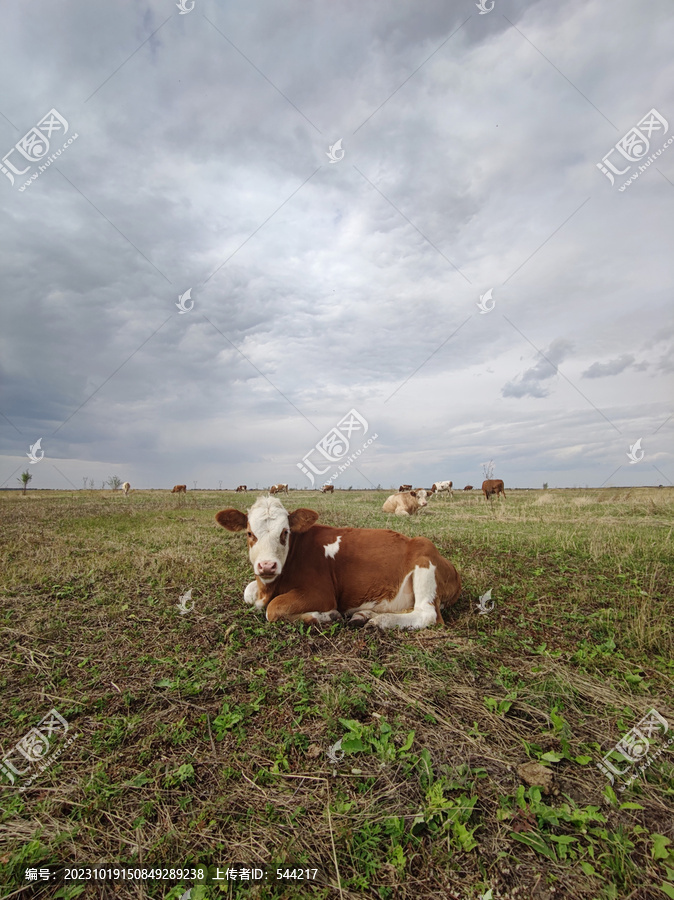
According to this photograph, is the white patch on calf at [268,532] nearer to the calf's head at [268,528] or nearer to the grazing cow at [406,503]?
the calf's head at [268,528]

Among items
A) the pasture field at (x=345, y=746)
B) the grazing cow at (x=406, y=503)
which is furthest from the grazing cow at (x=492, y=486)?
the pasture field at (x=345, y=746)

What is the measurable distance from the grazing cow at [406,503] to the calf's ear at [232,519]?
1490cm

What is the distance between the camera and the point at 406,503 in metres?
21.4

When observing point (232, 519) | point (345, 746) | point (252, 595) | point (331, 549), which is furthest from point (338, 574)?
point (345, 746)

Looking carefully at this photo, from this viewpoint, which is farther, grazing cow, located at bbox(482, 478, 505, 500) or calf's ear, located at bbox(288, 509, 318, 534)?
grazing cow, located at bbox(482, 478, 505, 500)

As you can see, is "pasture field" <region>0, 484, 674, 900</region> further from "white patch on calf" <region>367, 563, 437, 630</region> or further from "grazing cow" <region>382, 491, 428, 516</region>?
"grazing cow" <region>382, 491, 428, 516</region>

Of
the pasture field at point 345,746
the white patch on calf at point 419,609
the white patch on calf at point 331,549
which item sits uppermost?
the white patch on calf at point 331,549

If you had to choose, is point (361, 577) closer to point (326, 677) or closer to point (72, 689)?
point (326, 677)

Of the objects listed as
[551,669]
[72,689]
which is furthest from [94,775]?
[551,669]

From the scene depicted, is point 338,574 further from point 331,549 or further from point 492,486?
point 492,486

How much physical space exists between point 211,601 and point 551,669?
419 centimetres

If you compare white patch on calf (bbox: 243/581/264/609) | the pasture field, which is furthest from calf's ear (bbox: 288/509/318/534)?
the pasture field

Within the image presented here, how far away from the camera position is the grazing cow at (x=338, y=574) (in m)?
5.15

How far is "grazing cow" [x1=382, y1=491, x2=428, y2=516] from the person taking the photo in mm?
20939
